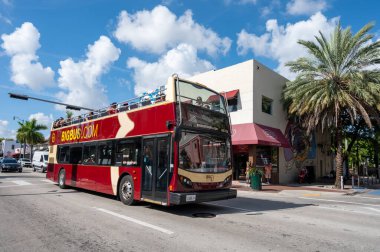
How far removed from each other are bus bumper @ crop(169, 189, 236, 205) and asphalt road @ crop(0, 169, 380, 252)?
495 millimetres

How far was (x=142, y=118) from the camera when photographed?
1043cm

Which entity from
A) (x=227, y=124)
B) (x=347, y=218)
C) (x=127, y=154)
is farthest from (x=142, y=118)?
(x=347, y=218)

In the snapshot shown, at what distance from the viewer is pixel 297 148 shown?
28047mm

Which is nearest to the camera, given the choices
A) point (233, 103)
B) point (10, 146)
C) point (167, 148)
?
point (167, 148)

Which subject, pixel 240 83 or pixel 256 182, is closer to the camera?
pixel 256 182

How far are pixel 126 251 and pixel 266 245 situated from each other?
262cm

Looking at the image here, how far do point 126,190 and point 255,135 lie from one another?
12771mm

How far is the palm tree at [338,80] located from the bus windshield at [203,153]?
536 inches

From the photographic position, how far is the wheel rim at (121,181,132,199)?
34.4ft

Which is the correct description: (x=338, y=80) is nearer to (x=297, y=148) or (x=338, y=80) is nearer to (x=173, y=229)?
(x=297, y=148)

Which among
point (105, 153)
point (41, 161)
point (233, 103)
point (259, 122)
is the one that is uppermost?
point (233, 103)

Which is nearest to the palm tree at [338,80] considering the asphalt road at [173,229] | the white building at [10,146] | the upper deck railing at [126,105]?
the asphalt road at [173,229]

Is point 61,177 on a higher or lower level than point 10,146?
lower

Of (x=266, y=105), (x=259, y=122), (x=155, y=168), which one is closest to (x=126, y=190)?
(x=155, y=168)
